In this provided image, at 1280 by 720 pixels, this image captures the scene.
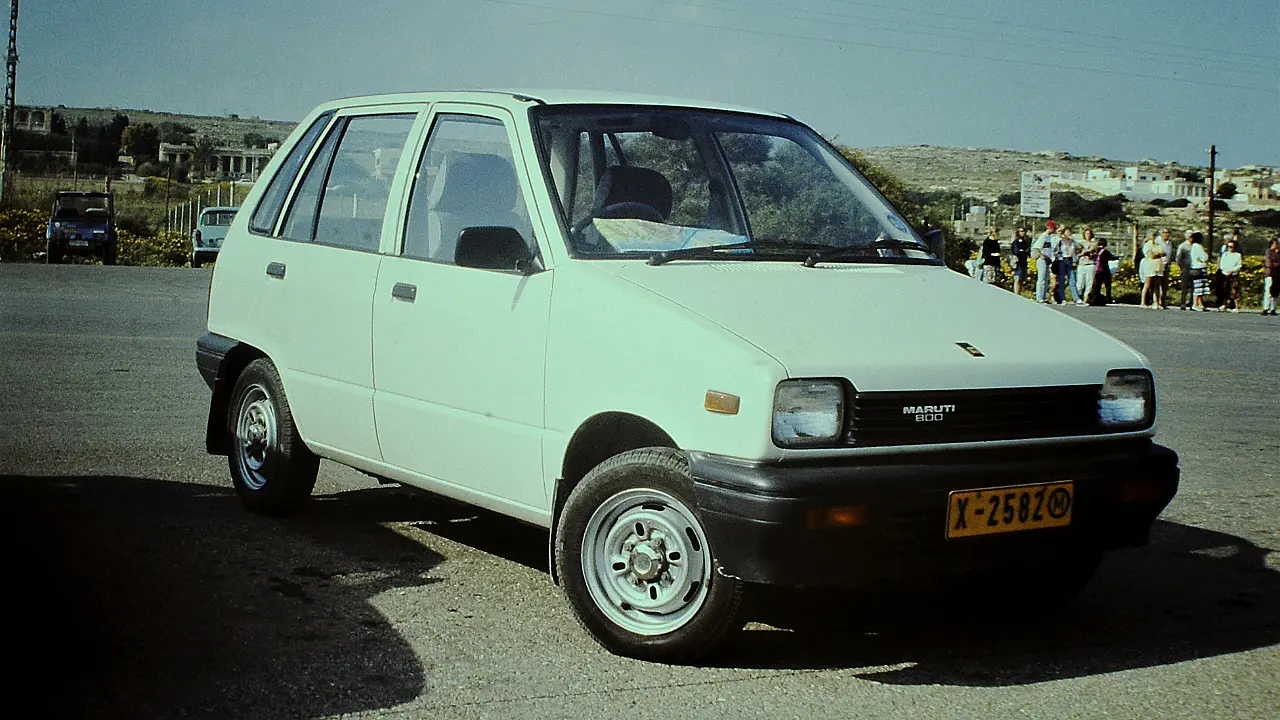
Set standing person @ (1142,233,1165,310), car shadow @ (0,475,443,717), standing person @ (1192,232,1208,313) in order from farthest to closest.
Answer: standing person @ (1142,233,1165,310) → standing person @ (1192,232,1208,313) → car shadow @ (0,475,443,717)

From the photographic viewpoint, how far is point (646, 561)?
455 cm

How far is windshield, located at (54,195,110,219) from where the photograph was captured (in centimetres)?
3812

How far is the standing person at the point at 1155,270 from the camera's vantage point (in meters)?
31.9

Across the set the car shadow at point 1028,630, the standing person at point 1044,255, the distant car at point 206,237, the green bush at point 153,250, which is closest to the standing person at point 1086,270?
the standing person at point 1044,255

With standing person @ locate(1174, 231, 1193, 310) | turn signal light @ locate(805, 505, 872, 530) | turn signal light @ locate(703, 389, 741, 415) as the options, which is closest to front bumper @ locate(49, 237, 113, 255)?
standing person @ locate(1174, 231, 1193, 310)

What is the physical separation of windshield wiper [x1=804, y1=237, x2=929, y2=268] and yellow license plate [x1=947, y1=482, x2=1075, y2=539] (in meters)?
1.12

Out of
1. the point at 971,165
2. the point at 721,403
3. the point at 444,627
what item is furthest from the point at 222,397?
the point at 971,165

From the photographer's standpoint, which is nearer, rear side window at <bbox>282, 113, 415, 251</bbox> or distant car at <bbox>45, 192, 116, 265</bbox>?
rear side window at <bbox>282, 113, 415, 251</bbox>

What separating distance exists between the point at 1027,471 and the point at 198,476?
174 inches

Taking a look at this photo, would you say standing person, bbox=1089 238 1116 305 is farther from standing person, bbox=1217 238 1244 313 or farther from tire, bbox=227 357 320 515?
tire, bbox=227 357 320 515

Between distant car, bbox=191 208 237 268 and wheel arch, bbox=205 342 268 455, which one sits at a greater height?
distant car, bbox=191 208 237 268

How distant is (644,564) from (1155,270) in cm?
2977

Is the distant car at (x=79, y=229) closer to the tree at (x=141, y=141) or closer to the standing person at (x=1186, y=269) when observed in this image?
the standing person at (x=1186, y=269)

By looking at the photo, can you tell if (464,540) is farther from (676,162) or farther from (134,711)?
(134,711)
